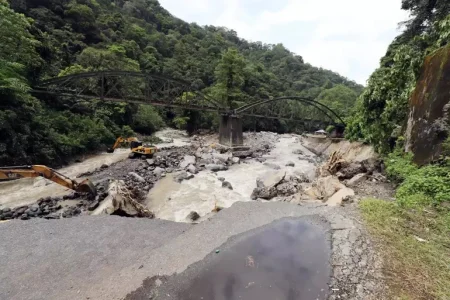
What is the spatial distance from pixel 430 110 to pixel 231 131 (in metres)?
19.7

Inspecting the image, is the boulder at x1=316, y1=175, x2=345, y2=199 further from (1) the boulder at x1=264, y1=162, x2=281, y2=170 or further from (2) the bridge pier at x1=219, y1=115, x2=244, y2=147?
A: (2) the bridge pier at x1=219, y1=115, x2=244, y2=147

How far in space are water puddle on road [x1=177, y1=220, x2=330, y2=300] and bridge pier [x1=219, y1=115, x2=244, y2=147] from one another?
2151 centimetres

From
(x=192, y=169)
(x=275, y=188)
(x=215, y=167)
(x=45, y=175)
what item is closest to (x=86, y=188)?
(x=45, y=175)

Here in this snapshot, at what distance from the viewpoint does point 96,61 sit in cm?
3039

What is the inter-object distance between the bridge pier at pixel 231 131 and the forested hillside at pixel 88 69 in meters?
9.70

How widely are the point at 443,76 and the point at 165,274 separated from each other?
1179 cm

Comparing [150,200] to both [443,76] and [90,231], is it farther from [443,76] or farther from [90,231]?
Answer: [443,76]

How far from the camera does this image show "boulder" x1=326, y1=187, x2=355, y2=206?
813 cm

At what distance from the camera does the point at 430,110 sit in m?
9.72

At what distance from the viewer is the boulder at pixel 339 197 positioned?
26.7 ft

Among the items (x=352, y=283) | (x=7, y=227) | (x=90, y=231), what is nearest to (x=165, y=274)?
(x=90, y=231)

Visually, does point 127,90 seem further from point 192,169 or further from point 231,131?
point 192,169

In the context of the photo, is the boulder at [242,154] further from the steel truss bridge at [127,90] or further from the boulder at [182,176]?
the boulder at [182,176]

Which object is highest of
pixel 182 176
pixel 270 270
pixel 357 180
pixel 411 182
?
pixel 411 182
